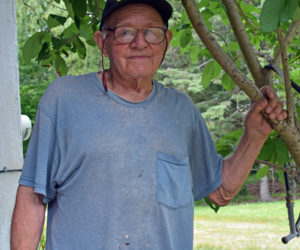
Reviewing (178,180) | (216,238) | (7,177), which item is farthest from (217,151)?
(216,238)

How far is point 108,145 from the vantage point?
1856 millimetres

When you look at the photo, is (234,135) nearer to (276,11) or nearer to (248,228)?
(276,11)

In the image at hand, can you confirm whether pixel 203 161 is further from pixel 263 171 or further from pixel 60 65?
pixel 60 65

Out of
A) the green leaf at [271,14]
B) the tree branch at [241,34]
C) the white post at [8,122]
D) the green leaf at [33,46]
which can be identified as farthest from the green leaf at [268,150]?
the white post at [8,122]

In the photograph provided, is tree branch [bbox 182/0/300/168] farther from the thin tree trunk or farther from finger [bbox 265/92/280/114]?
the thin tree trunk

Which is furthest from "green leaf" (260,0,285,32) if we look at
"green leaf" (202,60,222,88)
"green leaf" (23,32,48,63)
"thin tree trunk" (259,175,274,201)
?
"thin tree trunk" (259,175,274,201)

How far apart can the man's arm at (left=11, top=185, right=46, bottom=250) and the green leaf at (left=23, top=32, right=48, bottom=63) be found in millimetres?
838

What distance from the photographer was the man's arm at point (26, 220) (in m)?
1.89

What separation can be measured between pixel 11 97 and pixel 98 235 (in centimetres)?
132

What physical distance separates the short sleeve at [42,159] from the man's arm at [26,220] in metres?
0.04

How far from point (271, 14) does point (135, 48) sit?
81cm

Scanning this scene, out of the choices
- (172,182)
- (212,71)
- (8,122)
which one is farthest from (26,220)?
(212,71)

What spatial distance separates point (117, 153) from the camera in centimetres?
186

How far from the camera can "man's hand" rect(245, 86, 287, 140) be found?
176cm
